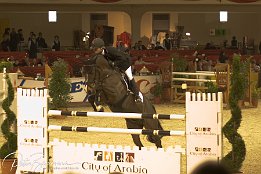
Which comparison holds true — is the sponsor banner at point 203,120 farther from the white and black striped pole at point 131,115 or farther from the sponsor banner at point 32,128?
the sponsor banner at point 32,128

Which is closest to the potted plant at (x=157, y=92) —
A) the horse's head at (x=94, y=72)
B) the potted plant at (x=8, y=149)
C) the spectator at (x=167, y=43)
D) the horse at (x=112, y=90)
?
the horse at (x=112, y=90)

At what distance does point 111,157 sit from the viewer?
28.8ft

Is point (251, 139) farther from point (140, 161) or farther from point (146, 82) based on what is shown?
point (146, 82)

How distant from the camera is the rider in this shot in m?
10.2

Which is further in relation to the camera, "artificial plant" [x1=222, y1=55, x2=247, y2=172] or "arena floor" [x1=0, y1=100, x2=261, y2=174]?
"arena floor" [x1=0, y1=100, x2=261, y2=174]

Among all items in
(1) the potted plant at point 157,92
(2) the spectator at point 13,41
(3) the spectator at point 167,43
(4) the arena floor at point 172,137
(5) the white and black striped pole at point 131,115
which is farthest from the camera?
(3) the spectator at point 167,43

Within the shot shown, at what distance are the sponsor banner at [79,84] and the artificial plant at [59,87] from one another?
120 cm

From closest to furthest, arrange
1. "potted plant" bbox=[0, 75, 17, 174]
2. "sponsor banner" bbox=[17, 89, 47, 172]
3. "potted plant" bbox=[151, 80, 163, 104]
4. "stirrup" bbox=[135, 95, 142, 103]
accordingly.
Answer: "sponsor banner" bbox=[17, 89, 47, 172], "potted plant" bbox=[0, 75, 17, 174], "stirrup" bbox=[135, 95, 142, 103], "potted plant" bbox=[151, 80, 163, 104]

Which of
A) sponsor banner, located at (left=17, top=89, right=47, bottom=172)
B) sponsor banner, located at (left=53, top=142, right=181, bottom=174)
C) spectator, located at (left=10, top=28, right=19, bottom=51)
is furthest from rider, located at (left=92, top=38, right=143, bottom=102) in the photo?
spectator, located at (left=10, top=28, right=19, bottom=51)

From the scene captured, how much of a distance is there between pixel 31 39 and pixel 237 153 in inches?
712

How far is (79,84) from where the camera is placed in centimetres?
1892

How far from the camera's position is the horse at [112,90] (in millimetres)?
9930

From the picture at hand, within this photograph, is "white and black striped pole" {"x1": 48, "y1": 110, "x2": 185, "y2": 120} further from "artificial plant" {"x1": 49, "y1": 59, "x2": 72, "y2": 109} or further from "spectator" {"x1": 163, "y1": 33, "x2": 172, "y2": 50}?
"spectator" {"x1": 163, "y1": 33, "x2": 172, "y2": 50}

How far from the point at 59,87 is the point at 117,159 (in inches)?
327
